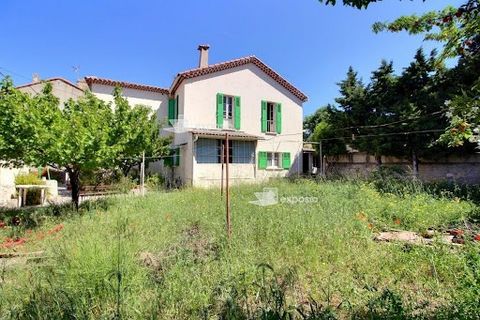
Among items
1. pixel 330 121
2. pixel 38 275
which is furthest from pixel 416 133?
pixel 38 275

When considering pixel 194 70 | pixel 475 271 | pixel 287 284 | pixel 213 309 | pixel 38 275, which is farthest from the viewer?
pixel 194 70

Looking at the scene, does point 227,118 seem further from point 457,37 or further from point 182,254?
point 457,37

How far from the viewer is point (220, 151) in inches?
660

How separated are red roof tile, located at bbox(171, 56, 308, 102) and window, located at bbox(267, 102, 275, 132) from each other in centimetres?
168

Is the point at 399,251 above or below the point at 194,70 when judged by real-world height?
below

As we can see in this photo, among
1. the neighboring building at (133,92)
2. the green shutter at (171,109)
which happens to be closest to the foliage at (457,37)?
the green shutter at (171,109)

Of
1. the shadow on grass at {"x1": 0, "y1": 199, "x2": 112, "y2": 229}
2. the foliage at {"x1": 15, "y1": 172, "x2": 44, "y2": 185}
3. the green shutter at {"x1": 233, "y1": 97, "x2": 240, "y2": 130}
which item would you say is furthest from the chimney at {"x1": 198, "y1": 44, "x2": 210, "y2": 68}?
the shadow on grass at {"x1": 0, "y1": 199, "x2": 112, "y2": 229}

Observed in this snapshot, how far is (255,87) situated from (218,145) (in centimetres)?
487

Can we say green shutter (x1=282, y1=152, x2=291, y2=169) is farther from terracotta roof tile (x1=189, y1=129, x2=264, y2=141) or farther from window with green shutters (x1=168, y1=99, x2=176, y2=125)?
window with green shutters (x1=168, y1=99, x2=176, y2=125)

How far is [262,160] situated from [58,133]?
1194cm

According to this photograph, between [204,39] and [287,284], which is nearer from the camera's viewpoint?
[287,284]

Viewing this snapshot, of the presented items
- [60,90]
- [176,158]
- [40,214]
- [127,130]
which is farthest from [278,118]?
[60,90]

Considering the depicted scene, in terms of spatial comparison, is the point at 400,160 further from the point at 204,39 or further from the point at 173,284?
the point at 173,284

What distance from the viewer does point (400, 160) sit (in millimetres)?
16484
